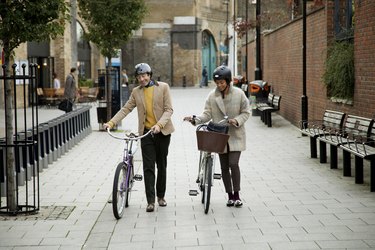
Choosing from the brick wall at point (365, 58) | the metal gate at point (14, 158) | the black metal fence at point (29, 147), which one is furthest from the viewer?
the brick wall at point (365, 58)

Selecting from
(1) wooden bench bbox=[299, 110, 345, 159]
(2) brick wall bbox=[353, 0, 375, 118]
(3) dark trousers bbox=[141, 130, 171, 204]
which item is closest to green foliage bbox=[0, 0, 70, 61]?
(3) dark trousers bbox=[141, 130, 171, 204]

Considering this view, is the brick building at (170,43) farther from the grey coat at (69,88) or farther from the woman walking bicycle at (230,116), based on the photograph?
the woman walking bicycle at (230,116)

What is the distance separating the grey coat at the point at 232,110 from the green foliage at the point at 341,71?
17.8ft

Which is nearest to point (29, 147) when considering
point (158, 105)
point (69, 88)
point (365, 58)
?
point (158, 105)

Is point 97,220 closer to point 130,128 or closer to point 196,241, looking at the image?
point 196,241

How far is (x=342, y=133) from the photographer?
11.7m

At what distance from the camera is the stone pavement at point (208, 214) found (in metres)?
6.82

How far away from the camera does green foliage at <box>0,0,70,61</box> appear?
824 centimetres

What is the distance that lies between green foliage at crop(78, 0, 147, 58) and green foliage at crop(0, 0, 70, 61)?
36.7 feet

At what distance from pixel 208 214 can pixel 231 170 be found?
75 centimetres

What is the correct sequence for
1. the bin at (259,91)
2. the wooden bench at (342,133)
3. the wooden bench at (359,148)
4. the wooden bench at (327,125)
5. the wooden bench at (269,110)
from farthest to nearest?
the bin at (259,91) < the wooden bench at (269,110) < the wooden bench at (327,125) < the wooden bench at (342,133) < the wooden bench at (359,148)

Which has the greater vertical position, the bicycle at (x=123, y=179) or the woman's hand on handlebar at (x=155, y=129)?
the woman's hand on handlebar at (x=155, y=129)

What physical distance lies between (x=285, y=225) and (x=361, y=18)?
250 inches

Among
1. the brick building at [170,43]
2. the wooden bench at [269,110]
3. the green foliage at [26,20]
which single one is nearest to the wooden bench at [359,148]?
the green foliage at [26,20]
